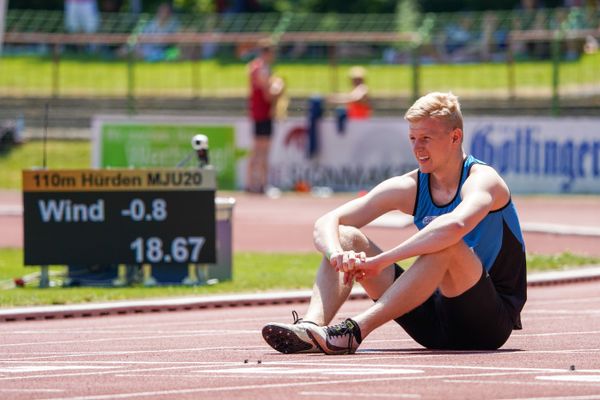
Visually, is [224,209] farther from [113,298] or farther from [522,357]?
[522,357]

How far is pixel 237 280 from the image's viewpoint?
1565 centimetres

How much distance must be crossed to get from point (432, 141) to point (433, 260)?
68 centimetres

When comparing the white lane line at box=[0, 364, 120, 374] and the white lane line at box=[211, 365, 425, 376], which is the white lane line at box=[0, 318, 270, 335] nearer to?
the white lane line at box=[0, 364, 120, 374]

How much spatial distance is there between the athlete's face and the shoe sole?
1.15 meters

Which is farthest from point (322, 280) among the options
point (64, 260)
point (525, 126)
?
point (525, 126)

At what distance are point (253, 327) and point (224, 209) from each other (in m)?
4.32

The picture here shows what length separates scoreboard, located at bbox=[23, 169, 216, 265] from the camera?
1520 cm

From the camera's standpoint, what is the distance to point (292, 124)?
29047mm

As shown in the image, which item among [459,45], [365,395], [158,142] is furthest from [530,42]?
[365,395]

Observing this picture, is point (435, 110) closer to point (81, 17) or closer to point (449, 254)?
point (449, 254)

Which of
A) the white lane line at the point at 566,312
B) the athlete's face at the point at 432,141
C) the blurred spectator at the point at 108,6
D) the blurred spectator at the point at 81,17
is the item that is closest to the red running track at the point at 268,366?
the white lane line at the point at 566,312

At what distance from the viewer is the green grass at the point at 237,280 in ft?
46.5

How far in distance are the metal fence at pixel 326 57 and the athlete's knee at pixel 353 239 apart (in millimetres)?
20665

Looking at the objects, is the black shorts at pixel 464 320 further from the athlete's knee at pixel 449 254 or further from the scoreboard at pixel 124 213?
the scoreboard at pixel 124 213
